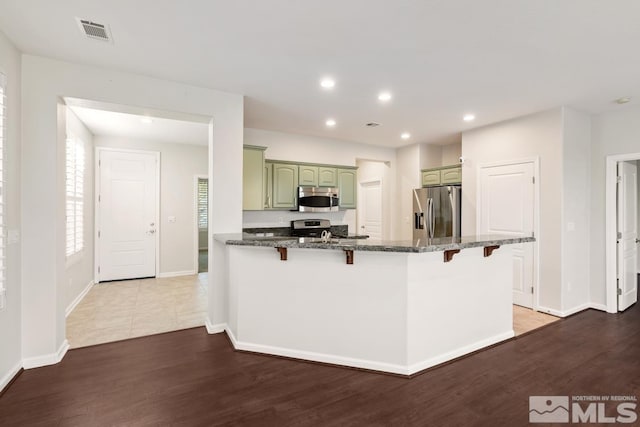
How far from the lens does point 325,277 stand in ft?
8.82

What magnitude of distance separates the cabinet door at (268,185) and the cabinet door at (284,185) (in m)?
0.05

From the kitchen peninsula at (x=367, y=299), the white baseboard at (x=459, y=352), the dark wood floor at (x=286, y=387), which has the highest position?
the kitchen peninsula at (x=367, y=299)

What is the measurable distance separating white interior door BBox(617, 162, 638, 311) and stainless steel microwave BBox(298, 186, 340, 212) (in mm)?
4039

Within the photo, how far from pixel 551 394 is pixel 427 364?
86cm

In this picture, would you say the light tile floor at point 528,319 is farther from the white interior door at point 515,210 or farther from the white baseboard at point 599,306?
the white baseboard at point 599,306

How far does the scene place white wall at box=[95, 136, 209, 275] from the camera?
6.11m

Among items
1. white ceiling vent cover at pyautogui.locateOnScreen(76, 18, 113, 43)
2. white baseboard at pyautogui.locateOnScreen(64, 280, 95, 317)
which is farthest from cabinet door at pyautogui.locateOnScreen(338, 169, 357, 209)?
white baseboard at pyautogui.locateOnScreen(64, 280, 95, 317)

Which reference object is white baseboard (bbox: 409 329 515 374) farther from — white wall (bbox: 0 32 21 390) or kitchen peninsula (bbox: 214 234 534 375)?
white wall (bbox: 0 32 21 390)

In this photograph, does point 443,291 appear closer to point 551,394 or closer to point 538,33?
point 551,394

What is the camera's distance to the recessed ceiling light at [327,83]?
3.17 metres

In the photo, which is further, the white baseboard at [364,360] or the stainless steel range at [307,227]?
the stainless steel range at [307,227]

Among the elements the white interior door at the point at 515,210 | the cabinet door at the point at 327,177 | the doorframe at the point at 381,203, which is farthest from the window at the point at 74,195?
the white interior door at the point at 515,210

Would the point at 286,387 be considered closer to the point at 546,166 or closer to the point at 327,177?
the point at 327,177

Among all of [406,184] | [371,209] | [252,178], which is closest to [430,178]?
[406,184]
